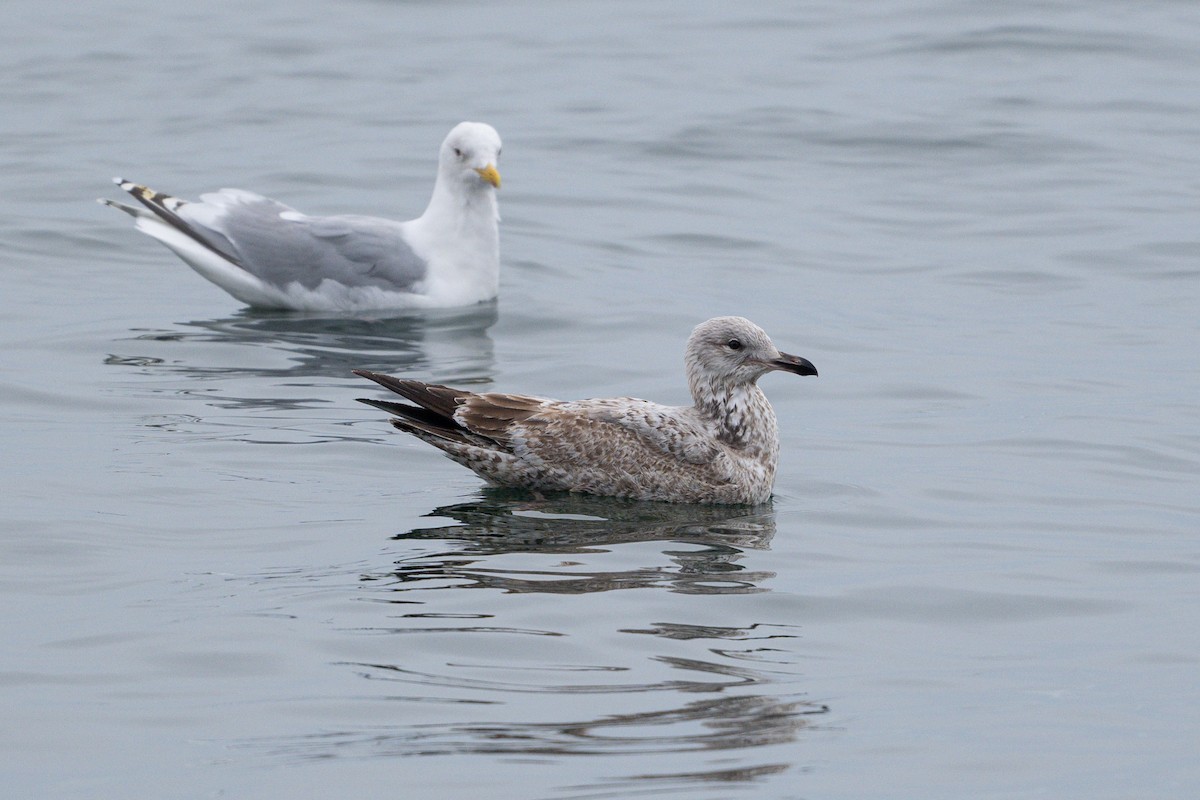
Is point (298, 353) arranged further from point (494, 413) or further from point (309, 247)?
point (494, 413)

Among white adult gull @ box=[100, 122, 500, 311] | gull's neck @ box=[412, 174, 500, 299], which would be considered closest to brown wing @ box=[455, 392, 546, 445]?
white adult gull @ box=[100, 122, 500, 311]

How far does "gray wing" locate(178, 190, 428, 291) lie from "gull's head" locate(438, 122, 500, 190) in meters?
0.70

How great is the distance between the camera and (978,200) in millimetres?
18594

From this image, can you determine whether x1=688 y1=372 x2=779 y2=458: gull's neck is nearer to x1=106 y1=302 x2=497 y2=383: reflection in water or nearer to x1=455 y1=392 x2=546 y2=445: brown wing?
x1=455 y1=392 x2=546 y2=445: brown wing

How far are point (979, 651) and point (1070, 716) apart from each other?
758 mm

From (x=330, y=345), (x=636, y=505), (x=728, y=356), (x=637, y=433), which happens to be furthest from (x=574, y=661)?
(x=330, y=345)

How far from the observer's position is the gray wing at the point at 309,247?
14.1 meters

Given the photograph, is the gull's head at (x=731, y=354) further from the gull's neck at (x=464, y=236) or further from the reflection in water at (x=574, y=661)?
the gull's neck at (x=464, y=236)

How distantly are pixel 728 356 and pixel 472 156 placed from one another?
5.39 m

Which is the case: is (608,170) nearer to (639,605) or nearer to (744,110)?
(744,110)

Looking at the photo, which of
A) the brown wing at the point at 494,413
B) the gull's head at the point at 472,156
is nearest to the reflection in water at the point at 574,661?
the brown wing at the point at 494,413

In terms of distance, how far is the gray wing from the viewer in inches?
555

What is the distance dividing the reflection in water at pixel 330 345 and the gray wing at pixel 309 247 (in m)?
0.32

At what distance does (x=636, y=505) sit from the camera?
9508 millimetres
